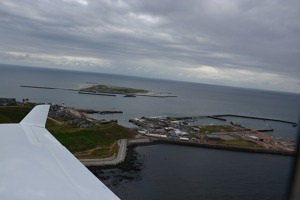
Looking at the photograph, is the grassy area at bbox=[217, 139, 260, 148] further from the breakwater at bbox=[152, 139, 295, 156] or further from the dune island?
the dune island

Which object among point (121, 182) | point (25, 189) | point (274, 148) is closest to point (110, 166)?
point (121, 182)

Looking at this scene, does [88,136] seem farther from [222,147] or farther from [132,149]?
[222,147]

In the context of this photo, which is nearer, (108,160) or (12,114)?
(108,160)

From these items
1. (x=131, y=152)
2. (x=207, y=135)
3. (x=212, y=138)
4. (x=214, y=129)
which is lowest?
(x=131, y=152)

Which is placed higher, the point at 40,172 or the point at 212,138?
the point at 40,172

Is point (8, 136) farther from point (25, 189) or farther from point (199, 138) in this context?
point (199, 138)

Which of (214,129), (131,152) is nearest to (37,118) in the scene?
(131,152)

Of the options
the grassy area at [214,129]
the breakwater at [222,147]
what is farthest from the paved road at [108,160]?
the grassy area at [214,129]
